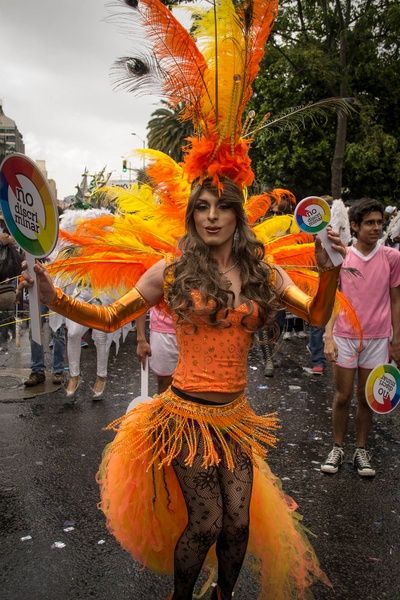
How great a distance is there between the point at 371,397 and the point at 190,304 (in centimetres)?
218

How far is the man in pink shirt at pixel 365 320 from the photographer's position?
14.0 feet

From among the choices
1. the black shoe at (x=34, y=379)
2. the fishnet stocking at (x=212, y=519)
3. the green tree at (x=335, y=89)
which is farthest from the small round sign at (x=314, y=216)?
the green tree at (x=335, y=89)

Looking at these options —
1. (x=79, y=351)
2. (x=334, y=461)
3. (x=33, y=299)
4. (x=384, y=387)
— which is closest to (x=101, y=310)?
(x=33, y=299)

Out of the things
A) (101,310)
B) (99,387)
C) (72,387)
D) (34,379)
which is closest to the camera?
(101,310)

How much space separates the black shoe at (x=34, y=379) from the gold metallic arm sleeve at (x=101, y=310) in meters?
4.48

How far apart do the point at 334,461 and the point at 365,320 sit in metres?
1.06

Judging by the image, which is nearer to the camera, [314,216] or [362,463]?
[314,216]

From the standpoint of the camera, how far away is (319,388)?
691 centimetres

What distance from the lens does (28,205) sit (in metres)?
2.45

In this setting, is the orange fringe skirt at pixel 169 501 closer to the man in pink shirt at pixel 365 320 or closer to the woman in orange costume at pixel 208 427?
the woman in orange costume at pixel 208 427

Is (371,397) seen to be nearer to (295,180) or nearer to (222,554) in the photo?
(222,554)

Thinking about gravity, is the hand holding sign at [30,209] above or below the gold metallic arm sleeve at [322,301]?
above

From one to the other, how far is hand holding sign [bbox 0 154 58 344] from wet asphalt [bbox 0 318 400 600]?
4.51ft

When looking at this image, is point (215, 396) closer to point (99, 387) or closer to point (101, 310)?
point (101, 310)
